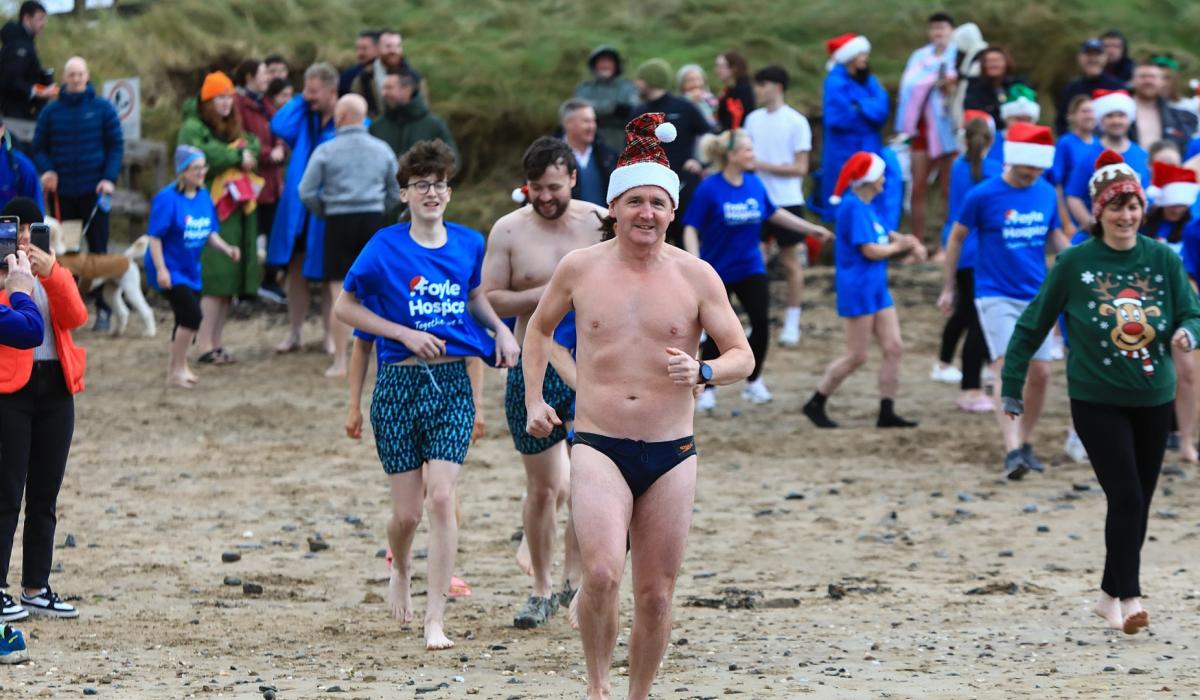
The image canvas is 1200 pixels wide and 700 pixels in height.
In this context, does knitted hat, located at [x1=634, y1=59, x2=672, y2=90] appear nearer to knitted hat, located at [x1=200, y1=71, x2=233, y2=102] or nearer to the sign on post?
knitted hat, located at [x1=200, y1=71, x2=233, y2=102]

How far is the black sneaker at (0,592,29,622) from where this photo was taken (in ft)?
24.0

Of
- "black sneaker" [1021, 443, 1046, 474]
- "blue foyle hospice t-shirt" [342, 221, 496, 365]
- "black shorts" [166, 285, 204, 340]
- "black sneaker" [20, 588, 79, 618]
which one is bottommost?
"black sneaker" [1021, 443, 1046, 474]

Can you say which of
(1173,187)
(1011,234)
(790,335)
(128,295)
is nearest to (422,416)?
(1011,234)

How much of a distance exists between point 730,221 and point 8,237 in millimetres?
6247

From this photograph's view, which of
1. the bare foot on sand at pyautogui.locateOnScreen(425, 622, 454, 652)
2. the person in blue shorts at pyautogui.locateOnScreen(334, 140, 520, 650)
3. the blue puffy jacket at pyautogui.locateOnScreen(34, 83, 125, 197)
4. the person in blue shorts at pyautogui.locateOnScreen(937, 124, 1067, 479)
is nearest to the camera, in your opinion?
the bare foot on sand at pyautogui.locateOnScreen(425, 622, 454, 652)

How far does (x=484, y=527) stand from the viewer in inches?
389

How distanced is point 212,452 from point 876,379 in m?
5.59

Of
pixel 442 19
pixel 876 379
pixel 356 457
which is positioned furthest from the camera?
pixel 442 19

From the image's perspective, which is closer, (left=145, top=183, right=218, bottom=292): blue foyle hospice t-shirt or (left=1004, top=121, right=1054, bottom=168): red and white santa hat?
(left=1004, top=121, right=1054, bottom=168): red and white santa hat

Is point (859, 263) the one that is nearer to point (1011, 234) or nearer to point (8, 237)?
point (1011, 234)

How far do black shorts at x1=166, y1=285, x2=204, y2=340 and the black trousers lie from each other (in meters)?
5.94

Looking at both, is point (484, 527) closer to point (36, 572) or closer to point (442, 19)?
point (36, 572)

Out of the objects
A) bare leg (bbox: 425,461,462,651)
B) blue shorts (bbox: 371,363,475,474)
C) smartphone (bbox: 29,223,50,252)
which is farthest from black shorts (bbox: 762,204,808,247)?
smartphone (bbox: 29,223,50,252)

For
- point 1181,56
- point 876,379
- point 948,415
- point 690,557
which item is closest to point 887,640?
point 690,557
